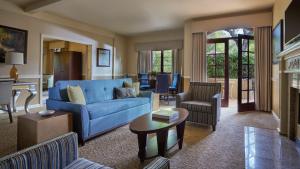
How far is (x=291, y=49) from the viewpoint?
2438 millimetres

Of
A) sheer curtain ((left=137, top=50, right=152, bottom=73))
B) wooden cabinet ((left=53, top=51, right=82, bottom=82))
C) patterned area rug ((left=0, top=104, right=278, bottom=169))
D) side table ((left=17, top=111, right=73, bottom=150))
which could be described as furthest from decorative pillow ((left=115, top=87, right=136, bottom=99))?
wooden cabinet ((left=53, top=51, right=82, bottom=82))

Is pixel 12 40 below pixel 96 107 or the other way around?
the other way around

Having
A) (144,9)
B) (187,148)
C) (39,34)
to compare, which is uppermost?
(144,9)

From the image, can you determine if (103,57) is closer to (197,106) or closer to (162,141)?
(197,106)

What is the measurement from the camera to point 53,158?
1152 millimetres

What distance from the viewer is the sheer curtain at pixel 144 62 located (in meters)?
7.56

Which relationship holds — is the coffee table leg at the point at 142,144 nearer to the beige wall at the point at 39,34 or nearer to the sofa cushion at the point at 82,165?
the sofa cushion at the point at 82,165

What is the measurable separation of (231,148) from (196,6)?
3.43 meters

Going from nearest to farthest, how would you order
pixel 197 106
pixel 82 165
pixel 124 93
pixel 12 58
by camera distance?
pixel 82 165
pixel 197 106
pixel 12 58
pixel 124 93

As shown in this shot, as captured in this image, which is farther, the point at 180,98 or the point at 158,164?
the point at 180,98

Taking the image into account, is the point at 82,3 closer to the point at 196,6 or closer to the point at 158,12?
the point at 158,12

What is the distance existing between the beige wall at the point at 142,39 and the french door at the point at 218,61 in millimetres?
1451

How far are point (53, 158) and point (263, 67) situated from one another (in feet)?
17.0

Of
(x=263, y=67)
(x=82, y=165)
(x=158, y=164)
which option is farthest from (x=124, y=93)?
(x=263, y=67)
